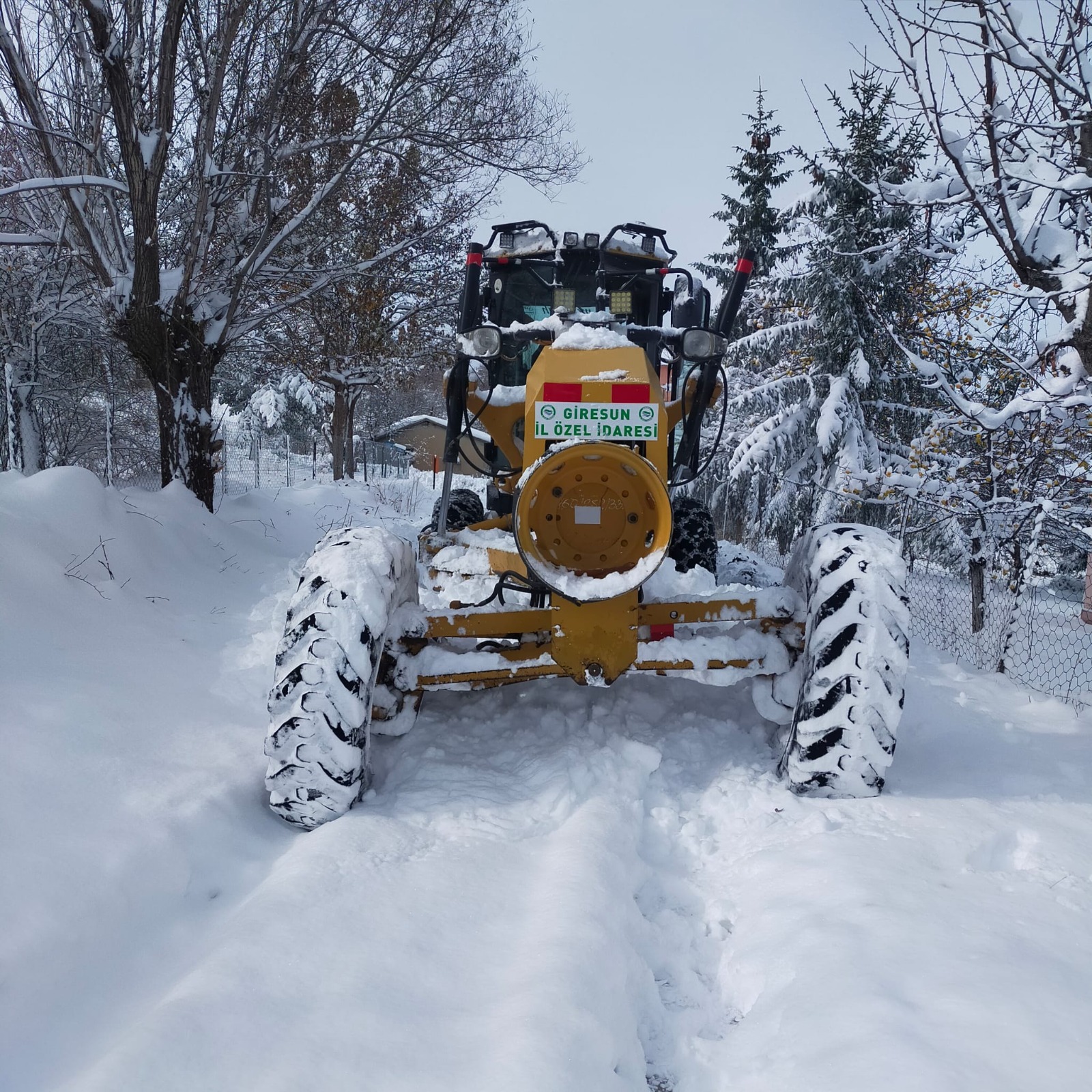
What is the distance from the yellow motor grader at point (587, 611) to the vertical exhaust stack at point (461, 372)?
11 mm

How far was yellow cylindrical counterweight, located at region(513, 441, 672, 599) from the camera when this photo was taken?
10.7ft

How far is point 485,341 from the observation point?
372 centimetres

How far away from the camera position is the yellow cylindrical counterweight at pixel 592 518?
3.26 metres

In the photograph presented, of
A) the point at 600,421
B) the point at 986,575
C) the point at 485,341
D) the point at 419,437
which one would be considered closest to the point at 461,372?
the point at 485,341

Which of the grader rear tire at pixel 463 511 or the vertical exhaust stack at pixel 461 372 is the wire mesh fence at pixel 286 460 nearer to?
the grader rear tire at pixel 463 511

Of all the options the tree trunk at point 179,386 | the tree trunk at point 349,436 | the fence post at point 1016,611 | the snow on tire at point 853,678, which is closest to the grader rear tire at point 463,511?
the tree trunk at point 179,386

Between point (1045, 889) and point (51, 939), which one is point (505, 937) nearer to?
point (51, 939)

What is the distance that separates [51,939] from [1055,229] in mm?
4913

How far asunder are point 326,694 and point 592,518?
124 cm

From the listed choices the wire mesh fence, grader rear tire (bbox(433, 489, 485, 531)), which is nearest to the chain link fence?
grader rear tire (bbox(433, 489, 485, 531))

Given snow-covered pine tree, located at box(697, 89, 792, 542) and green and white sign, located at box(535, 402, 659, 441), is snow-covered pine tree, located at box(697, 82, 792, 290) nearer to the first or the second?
snow-covered pine tree, located at box(697, 89, 792, 542)

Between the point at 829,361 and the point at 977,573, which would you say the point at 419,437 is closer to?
the point at 829,361

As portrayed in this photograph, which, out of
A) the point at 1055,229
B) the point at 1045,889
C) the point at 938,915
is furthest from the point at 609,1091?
the point at 1055,229

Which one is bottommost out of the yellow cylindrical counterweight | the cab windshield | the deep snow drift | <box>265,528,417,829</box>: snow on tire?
the deep snow drift
